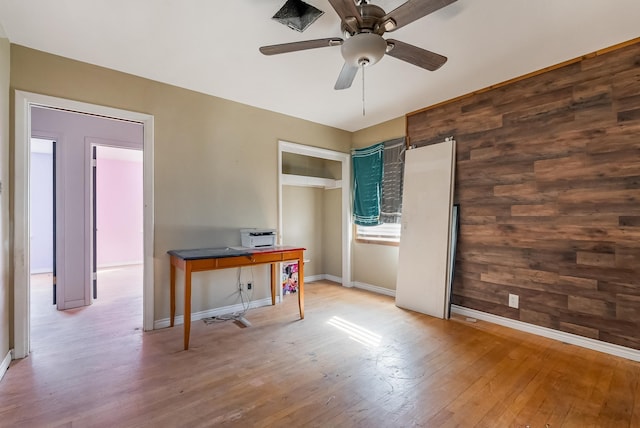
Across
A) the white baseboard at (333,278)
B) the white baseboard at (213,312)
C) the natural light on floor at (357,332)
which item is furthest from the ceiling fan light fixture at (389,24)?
the white baseboard at (333,278)

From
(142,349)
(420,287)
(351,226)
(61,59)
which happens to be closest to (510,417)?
(420,287)

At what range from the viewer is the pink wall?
6516 mm

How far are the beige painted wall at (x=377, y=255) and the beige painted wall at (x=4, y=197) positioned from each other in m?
3.78

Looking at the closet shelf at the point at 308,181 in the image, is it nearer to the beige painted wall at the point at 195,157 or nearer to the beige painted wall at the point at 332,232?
Answer: the beige painted wall at the point at 332,232

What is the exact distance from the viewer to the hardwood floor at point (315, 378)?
1.67 metres

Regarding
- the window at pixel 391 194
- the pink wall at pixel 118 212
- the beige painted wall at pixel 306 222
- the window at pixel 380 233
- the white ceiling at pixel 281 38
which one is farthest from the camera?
the pink wall at pixel 118 212

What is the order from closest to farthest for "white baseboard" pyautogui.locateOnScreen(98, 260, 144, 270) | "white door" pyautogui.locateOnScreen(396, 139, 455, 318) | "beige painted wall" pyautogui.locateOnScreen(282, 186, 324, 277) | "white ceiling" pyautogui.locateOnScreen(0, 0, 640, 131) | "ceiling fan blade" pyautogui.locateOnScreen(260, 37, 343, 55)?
"ceiling fan blade" pyautogui.locateOnScreen(260, 37, 343, 55) → "white ceiling" pyautogui.locateOnScreen(0, 0, 640, 131) → "white door" pyautogui.locateOnScreen(396, 139, 455, 318) → "beige painted wall" pyautogui.locateOnScreen(282, 186, 324, 277) → "white baseboard" pyautogui.locateOnScreen(98, 260, 144, 270)

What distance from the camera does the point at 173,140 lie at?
3.04 m

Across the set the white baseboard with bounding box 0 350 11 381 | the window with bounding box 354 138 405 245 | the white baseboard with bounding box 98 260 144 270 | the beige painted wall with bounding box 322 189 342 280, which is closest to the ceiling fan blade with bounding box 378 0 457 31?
the window with bounding box 354 138 405 245

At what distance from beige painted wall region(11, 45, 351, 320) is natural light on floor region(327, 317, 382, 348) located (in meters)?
1.09

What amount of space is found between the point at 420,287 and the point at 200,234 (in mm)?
2566

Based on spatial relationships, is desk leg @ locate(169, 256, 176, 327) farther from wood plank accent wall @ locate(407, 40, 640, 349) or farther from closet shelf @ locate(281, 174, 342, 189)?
wood plank accent wall @ locate(407, 40, 640, 349)

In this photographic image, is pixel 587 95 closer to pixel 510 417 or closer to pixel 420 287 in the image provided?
pixel 420 287

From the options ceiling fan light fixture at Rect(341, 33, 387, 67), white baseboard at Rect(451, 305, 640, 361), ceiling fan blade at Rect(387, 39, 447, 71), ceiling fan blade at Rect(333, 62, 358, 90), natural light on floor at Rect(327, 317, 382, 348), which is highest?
ceiling fan blade at Rect(387, 39, 447, 71)
